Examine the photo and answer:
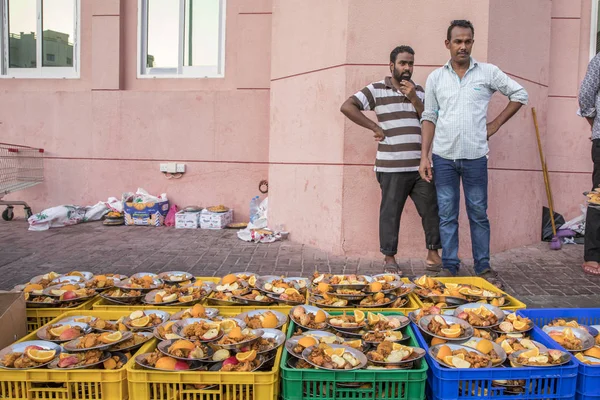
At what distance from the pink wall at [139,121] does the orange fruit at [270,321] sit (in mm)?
6039

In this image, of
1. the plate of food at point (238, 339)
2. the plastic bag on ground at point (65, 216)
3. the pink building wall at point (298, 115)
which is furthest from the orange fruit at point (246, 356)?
the plastic bag on ground at point (65, 216)

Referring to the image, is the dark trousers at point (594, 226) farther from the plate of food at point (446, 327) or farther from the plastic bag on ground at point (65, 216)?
the plastic bag on ground at point (65, 216)

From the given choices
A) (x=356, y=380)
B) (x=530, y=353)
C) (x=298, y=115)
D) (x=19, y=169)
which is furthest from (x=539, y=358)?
(x=19, y=169)

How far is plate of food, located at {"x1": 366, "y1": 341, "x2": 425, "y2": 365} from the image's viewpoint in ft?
7.55

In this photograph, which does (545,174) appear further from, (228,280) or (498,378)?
(498,378)

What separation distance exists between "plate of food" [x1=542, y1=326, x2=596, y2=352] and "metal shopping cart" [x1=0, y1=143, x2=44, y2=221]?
8.30 metres

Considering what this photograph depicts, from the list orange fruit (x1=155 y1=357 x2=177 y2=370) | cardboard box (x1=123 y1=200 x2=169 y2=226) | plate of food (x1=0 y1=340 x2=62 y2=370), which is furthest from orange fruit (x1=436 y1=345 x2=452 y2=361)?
cardboard box (x1=123 y1=200 x2=169 y2=226)

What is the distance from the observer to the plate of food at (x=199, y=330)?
252cm

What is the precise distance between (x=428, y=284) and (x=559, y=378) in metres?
1.30

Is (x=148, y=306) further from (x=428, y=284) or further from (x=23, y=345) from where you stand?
(x=428, y=284)

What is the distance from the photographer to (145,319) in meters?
2.83

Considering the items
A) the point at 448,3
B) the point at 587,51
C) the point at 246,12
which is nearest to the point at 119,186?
the point at 246,12

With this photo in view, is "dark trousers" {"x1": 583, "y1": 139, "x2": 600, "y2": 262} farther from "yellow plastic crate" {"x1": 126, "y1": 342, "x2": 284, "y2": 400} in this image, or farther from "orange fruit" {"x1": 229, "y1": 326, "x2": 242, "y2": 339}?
"yellow plastic crate" {"x1": 126, "y1": 342, "x2": 284, "y2": 400}

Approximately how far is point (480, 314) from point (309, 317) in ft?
2.98
